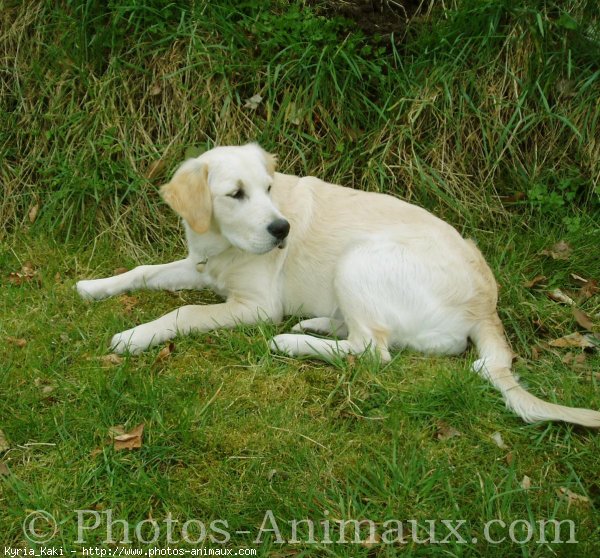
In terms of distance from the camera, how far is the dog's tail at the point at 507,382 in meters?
2.65

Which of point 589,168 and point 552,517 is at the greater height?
point 589,168

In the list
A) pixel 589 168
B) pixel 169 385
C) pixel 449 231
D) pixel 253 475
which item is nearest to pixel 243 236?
pixel 169 385

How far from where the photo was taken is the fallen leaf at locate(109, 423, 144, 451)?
2.64 m

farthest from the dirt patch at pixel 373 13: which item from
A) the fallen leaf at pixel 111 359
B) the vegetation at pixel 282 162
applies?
the fallen leaf at pixel 111 359

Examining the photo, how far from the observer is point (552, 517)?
234 cm

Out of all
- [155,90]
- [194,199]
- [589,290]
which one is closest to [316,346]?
[194,199]

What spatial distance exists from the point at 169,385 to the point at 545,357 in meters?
1.84

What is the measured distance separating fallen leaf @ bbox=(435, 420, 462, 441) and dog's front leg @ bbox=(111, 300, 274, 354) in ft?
3.71

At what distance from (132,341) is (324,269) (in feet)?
3.39

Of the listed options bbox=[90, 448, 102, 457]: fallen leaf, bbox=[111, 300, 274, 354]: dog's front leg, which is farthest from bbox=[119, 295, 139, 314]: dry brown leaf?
bbox=[90, 448, 102, 457]: fallen leaf

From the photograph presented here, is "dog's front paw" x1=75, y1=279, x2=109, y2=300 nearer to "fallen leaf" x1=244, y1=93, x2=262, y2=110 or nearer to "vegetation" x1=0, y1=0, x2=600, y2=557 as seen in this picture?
"vegetation" x1=0, y1=0, x2=600, y2=557

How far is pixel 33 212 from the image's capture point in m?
4.54

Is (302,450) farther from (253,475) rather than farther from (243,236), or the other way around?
(243,236)

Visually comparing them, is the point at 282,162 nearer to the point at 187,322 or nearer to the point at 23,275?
A: the point at 187,322
